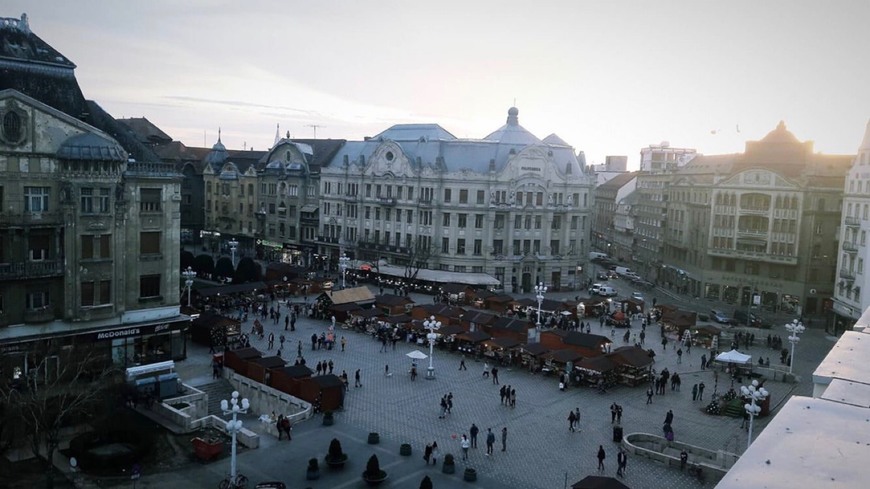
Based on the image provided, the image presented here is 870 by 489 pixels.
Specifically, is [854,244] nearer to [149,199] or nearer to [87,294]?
[149,199]

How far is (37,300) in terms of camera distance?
125 feet

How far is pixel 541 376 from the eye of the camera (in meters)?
44.0

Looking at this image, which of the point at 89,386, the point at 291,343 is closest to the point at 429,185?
the point at 291,343

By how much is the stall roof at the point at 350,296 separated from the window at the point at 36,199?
81.8 ft

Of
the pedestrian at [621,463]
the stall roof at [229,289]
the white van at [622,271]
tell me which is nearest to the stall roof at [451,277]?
the stall roof at [229,289]

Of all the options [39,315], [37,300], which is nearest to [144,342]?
[39,315]

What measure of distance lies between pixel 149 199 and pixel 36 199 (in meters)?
6.45

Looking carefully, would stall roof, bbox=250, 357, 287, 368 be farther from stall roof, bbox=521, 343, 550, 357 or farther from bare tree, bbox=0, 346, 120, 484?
stall roof, bbox=521, 343, 550, 357

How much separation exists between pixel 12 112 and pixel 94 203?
626 centimetres

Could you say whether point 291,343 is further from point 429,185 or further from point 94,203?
point 429,185

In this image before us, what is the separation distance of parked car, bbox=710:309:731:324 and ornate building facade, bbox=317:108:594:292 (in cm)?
1810

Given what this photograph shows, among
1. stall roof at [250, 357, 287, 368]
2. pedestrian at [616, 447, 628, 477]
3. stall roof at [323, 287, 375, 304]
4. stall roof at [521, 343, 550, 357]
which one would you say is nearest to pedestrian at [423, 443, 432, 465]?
pedestrian at [616, 447, 628, 477]

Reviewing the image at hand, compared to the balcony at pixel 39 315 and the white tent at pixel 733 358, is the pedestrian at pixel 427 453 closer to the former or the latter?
the balcony at pixel 39 315

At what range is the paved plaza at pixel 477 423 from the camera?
92.3ft
